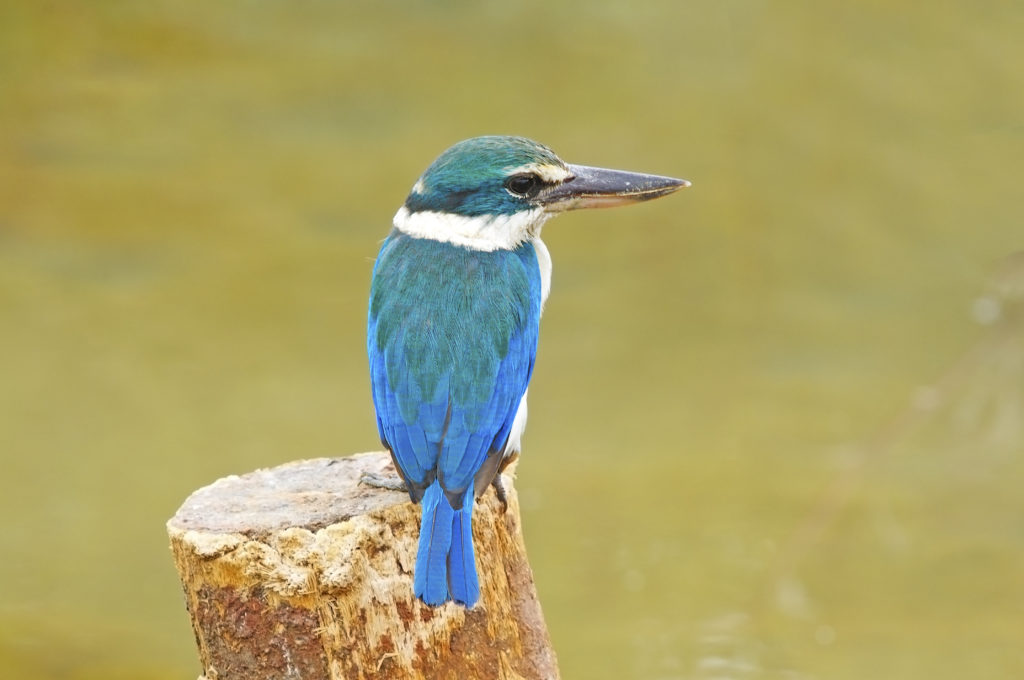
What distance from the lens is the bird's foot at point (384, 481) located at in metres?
2.68

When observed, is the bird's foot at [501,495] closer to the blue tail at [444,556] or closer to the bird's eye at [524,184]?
the blue tail at [444,556]

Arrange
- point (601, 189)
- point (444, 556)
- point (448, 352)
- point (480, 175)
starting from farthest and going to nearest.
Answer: point (601, 189) → point (480, 175) → point (448, 352) → point (444, 556)

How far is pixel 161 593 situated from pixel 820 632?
213 cm

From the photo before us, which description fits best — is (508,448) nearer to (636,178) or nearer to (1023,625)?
(636,178)

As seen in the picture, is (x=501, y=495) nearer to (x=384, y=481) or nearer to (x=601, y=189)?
(x=384, y=481)

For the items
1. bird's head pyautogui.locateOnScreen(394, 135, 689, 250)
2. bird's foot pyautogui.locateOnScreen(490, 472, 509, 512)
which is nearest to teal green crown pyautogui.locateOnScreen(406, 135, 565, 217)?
bird's head pyautogui.locateOnScreen(394, 135, 689, 250)

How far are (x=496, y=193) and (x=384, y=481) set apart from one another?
0.56 meters

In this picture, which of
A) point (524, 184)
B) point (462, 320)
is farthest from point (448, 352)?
point (524, 184)

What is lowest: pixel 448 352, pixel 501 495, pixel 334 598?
pixel 334 598

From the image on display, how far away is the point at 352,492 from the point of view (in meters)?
2.69

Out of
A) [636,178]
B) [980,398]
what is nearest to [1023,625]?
[980,398]

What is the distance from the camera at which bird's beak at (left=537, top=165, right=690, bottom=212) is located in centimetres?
289

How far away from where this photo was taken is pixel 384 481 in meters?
2.71

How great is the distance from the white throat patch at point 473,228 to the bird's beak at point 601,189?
42mm
